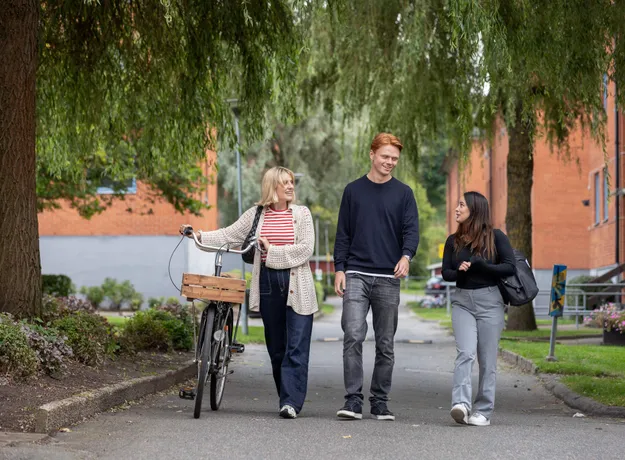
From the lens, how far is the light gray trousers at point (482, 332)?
8.34m

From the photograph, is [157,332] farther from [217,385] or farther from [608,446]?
[608,446]

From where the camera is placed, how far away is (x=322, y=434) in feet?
24.7

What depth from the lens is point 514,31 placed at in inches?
414

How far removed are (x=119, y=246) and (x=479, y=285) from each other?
32.4 metres

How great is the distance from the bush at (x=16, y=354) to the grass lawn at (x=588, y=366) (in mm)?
4954

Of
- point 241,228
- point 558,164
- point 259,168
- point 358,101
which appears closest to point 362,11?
point 358,101

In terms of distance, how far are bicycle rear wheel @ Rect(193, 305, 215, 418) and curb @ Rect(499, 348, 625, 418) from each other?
11.5 feet

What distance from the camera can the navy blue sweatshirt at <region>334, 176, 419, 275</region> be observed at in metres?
8.26

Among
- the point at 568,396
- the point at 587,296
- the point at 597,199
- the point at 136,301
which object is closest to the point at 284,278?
the point at 568,396

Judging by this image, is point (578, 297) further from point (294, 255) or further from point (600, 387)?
point (294, 255)

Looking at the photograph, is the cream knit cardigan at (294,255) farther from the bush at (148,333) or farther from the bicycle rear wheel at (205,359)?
the bush at (148,333)

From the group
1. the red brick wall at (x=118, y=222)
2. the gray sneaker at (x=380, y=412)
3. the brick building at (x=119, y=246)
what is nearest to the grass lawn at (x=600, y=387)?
the gray sneaker at (x=380, y=412)

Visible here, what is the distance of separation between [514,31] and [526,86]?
5.20 feet

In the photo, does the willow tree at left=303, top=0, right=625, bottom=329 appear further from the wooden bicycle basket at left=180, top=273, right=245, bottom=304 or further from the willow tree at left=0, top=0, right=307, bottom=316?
the wooden bicycle basket at left=180, top=273, right=245, bottom=304
